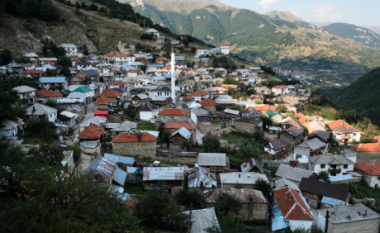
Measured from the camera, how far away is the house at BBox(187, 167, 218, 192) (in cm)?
1680

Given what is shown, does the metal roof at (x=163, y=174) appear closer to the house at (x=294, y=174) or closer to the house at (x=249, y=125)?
the house at (x=294, y=174)

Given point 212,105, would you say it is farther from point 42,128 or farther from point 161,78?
point 42,128

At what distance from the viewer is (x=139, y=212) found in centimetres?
1183

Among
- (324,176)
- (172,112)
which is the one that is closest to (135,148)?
(172,112)

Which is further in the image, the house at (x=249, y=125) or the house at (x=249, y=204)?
the house at (x=249, y=125)

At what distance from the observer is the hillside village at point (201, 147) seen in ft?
50.3

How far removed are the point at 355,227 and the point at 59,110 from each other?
91.0 ft

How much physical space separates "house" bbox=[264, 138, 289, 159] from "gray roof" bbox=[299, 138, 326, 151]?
196 centimetres

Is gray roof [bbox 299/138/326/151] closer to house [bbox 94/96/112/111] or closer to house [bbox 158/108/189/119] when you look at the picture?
house [bbox 158/108/189/119]

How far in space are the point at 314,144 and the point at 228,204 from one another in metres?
18.4

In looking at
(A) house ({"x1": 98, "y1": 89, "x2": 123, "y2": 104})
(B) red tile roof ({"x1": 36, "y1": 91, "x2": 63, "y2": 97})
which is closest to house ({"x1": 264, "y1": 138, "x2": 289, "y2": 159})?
(A) house ({"x1": 98, "y1": 89, "x2": 123, "y2": 104})

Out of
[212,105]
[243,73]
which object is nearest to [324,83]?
[243,73]

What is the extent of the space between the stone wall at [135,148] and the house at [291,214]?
10.6m

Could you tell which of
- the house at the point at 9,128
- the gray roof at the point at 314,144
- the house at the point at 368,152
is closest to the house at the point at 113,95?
the house at the point at 9,128
